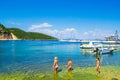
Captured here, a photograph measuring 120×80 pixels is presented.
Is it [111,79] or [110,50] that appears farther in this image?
[110,50]

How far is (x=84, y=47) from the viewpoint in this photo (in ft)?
374

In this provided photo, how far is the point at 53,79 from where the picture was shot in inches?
1249

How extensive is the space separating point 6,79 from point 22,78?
2.01 metres

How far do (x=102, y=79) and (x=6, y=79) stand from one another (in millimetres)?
12220

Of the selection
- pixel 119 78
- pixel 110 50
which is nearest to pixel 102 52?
pixel 110 50

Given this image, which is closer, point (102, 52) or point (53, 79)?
point (53, 79)

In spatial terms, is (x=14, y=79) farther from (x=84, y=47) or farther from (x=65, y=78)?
(x=84, y=47)

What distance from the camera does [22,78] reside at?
1270 inches

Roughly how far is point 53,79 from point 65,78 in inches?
73.0

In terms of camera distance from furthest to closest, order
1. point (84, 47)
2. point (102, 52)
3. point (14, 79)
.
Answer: point (84, 47) < point (102, 52) < point (14, 79)

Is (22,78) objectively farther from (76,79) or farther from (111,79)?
(111,79)

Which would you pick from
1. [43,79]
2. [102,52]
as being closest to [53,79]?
[43,79]

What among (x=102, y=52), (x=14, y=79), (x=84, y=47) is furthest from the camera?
(x=84, y=47)

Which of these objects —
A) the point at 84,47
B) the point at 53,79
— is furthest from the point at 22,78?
the point at 84,47
